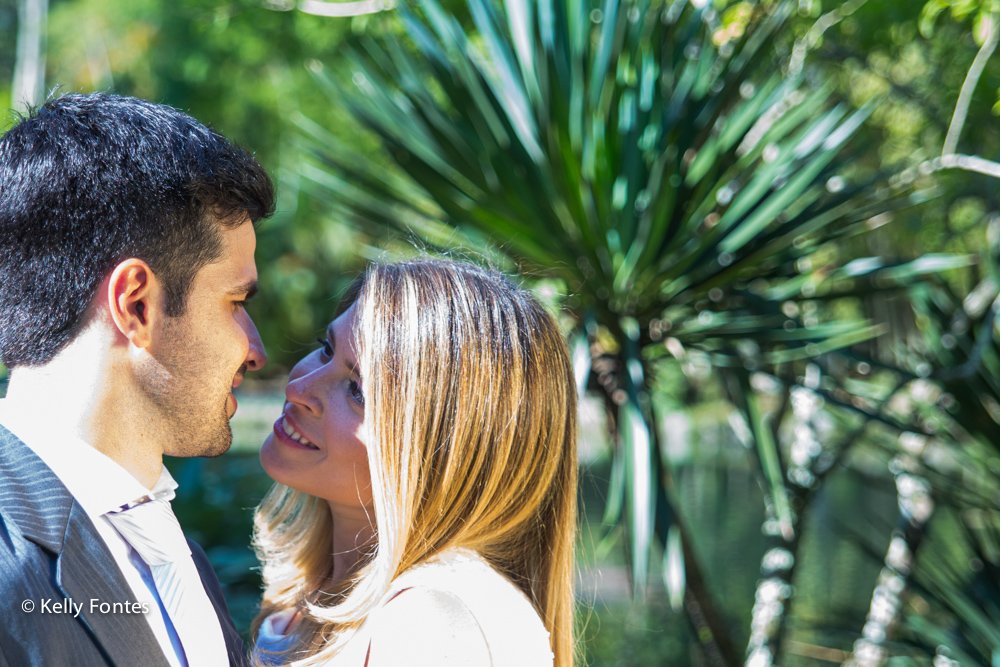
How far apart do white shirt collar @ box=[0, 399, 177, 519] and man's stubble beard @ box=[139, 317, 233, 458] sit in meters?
0.11

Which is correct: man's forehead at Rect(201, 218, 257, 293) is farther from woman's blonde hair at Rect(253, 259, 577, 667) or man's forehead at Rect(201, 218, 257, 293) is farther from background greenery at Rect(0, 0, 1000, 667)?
background greenery at Rect(0, 0, 1000, 667)

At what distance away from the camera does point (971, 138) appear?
402cm

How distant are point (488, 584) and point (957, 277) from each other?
19.1 ft

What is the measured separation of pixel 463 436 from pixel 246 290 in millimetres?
498

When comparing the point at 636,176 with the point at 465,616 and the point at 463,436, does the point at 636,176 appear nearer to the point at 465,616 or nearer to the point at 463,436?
the point at 463,436

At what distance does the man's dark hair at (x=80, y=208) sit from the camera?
1191 millimetres

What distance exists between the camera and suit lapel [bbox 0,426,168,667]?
1.06 meters

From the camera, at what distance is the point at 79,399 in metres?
1.20

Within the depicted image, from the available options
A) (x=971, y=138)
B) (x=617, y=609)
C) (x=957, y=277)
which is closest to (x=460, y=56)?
(x=971, y=138)

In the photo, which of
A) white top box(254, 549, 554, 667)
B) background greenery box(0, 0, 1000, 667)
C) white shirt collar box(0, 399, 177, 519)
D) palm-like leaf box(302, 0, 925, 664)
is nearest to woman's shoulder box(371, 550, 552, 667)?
white top box(254, 549, 554, 667)

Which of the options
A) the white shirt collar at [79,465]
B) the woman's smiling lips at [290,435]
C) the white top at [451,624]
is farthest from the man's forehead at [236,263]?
the white top at [451,624]

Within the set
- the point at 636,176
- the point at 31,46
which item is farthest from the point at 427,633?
the point at 31,46

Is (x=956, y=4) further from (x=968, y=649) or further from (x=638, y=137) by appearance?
(x=968, y=649)

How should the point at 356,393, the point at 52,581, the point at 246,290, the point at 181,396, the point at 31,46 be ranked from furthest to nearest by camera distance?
the point at 31,46 < the point at 356,393 < the point at 246,290 < the point at 181,396 < the point at 52,581
